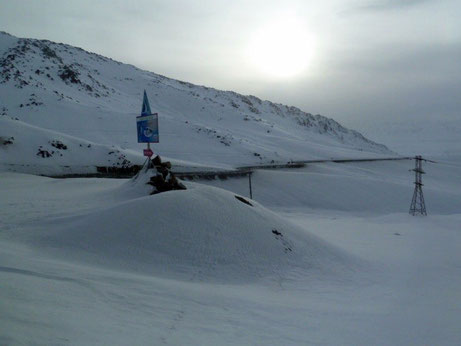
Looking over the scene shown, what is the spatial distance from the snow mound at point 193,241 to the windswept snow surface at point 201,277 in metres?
0.04

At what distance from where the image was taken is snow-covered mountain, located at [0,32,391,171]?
26125 mm

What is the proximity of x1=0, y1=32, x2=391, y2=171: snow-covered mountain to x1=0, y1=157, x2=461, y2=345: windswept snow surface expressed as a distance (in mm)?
10493

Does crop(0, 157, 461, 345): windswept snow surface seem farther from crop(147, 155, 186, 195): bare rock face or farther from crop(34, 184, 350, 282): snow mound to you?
crop(147, 155, 186, 195): bare rock face

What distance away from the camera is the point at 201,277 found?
27.2 feet

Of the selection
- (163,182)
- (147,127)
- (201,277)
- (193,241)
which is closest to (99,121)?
(147,127)

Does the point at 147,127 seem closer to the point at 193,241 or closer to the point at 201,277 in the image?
the point at 193,241

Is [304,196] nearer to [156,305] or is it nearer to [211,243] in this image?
[211,243]

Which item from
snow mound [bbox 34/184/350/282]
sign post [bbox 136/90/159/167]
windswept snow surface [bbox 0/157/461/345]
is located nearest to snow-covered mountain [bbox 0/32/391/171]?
windswept snow surface [bbox 0/157/461/345]

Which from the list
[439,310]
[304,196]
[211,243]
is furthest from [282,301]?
[304,196]

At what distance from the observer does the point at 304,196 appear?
30.3m

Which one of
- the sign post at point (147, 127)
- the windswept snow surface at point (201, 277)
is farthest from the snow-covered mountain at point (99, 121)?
the sign post at point (147, 127)

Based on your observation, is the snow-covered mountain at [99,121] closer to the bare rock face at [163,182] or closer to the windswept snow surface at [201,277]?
the windswept snow surface at [201,277]

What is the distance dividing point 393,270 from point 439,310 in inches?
124

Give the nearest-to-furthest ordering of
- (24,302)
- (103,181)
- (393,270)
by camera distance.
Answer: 1. (24,302)
2. (393,270)
3. (103,181)
